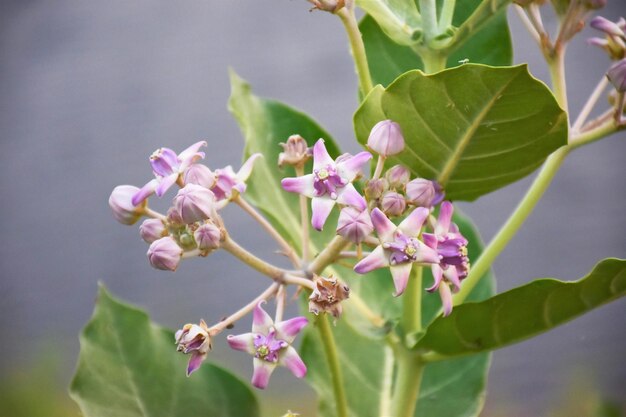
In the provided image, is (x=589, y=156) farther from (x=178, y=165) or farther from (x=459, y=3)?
(x=178, y=165)

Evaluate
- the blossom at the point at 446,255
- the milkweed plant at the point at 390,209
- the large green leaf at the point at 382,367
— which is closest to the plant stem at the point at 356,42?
the milkweed plant at the point at 390,209

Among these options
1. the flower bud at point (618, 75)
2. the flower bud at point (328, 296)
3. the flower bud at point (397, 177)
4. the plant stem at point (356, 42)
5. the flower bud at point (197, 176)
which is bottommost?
the flower bud at point (328, 296)

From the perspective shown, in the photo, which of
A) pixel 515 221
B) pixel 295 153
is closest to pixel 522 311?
pixel 515 221

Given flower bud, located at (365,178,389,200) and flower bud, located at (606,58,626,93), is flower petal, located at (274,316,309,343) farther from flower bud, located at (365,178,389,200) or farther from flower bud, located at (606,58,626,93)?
flower bud, located at (606,58,626,93)

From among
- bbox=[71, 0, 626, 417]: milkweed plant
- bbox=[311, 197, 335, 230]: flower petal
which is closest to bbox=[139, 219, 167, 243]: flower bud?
bbox=[71, 0, 626, 417]: milkweed plant

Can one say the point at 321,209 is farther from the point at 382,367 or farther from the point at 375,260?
the point at 382,367

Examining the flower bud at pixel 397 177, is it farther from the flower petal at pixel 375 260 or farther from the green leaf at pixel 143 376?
the green leaf at pixel 143 376

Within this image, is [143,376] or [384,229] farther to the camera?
[143,376]

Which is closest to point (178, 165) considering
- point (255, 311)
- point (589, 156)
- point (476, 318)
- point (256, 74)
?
point (255, 311)
